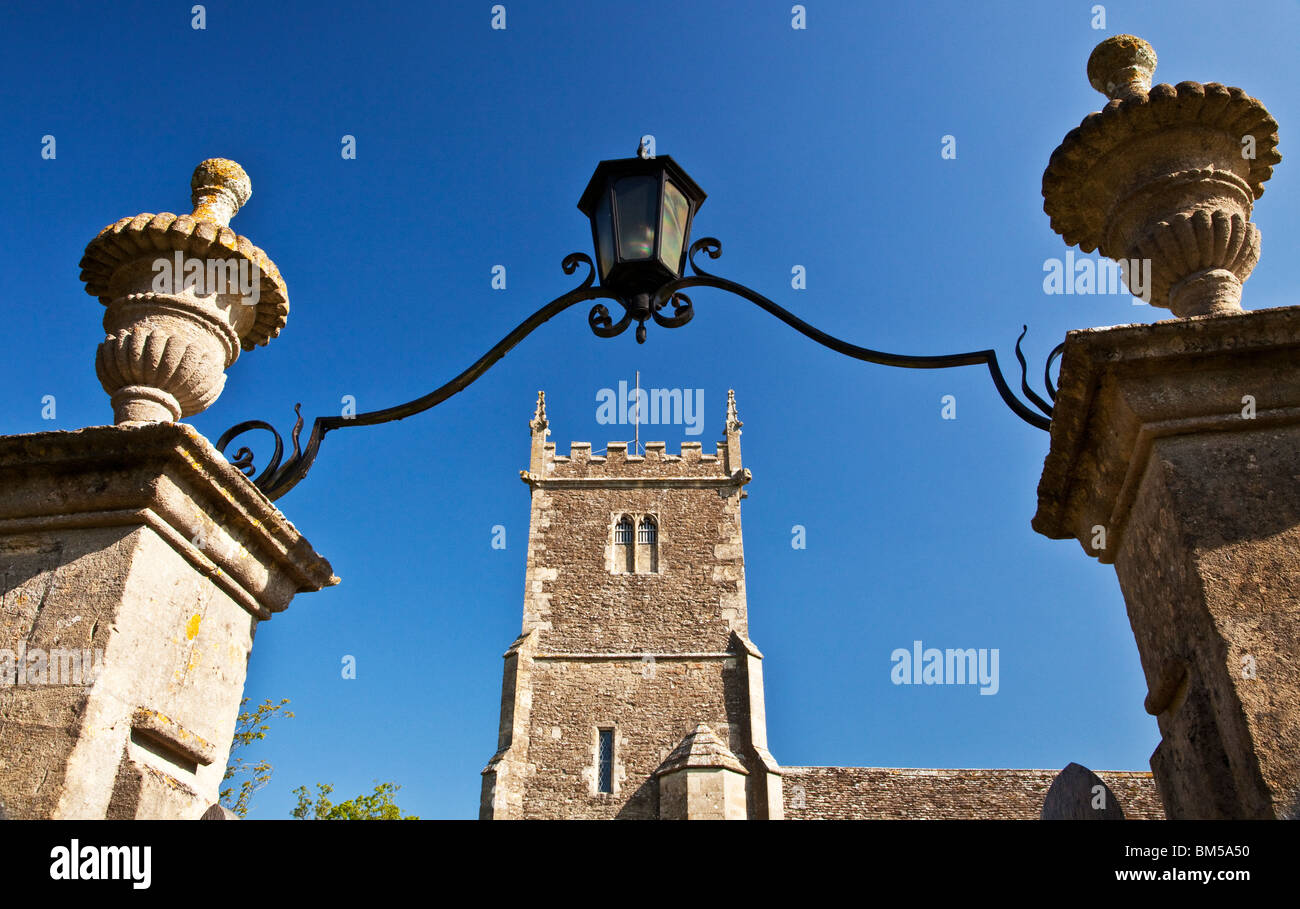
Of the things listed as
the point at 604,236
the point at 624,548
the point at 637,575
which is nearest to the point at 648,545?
the point at 624,548

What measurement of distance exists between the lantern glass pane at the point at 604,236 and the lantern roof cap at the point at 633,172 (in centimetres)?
6

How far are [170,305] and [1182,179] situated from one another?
322 cm

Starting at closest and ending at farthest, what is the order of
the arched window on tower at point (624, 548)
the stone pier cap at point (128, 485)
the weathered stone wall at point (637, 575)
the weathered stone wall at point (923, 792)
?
the stone pier cap at point (128, 485)
the weathered stone wall at point (923, 792)
the weathered stone wall at point (637, 575)
the arched window on tower at point (624, 548)

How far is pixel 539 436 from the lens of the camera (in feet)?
101

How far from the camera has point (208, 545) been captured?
9.23 feet

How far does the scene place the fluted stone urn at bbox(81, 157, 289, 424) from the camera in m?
2.95

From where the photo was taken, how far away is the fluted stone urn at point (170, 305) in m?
2.95

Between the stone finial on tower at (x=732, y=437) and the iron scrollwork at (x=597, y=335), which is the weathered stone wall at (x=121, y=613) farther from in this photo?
the stone finial on tower at (x=732, y=437)

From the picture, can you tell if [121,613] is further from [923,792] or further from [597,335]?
[923,792]

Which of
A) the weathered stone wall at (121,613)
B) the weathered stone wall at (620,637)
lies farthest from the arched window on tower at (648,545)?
the weathered stone wall at (121,613)

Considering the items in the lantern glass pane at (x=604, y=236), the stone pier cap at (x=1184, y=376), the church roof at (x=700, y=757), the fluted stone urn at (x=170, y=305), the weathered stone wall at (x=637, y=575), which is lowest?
the stone pier cap at (x=1184, y=376)

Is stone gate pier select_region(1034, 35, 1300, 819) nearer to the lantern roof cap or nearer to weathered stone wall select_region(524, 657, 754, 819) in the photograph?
the lantern roof cap
